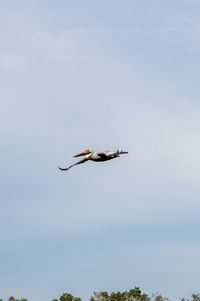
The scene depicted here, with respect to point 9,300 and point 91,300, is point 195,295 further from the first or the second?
point 9,300

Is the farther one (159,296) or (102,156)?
(159,296)

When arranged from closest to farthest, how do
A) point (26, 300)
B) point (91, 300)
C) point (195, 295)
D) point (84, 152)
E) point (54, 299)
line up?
point (26, 300)
point (84, 152)
point (54, 299)
point (91, 300)
point (195, 295)

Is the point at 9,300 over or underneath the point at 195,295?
underneath

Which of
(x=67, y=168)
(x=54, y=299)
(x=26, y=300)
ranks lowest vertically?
(x=26, y=300)

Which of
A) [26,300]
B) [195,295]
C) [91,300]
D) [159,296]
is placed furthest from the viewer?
[195,295]

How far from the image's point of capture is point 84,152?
33.7 metres

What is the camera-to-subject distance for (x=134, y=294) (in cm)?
Answer: 6209

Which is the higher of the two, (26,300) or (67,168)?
(67,168)

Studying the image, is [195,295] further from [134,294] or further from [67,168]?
[67,168]

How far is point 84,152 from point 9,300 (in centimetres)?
918

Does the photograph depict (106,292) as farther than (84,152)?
Yes

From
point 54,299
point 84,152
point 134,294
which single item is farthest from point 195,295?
point 84,152

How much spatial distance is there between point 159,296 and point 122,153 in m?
23.0

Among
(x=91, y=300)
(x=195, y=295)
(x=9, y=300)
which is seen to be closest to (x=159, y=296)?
(x=91, y=300)
